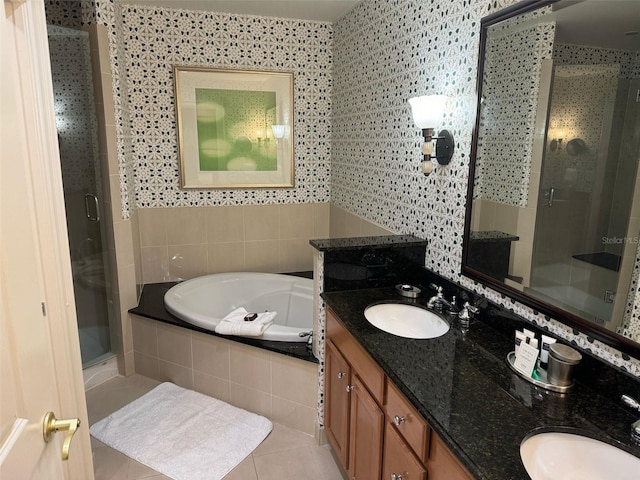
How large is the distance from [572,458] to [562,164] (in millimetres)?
865

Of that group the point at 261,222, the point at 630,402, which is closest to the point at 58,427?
the point at 630,402

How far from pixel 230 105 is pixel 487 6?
2.13 m

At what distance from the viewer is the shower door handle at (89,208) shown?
2.83 meters

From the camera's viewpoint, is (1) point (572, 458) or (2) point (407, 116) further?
(2) point (407, 116)

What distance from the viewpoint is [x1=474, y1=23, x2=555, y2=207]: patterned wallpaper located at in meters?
1.50

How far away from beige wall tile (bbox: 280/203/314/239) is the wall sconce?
68.9 inches

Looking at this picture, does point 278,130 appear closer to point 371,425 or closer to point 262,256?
point 262,256

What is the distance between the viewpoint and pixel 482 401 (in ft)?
4.08

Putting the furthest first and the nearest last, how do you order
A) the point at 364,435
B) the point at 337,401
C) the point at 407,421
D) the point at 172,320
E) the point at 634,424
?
1. the point at 172,320
2. the point at 337,401
3. the point at 364,435
4. the point at 407,421
5. the point at 634,424

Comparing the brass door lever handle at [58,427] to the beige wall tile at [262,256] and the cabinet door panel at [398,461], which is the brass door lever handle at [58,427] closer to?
the cabinet door panel at [398,461]

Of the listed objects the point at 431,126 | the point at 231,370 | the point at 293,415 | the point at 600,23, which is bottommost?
the point at 293,415

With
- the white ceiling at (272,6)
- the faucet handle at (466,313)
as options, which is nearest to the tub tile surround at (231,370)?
the faucet handle at (466,313)

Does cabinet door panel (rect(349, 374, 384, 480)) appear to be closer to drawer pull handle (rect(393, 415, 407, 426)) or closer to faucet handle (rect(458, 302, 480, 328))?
drawer pull handle (rect(393, 415, 407, 426))

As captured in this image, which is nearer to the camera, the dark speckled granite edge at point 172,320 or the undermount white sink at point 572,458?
the undermount white sink at point 572,458
